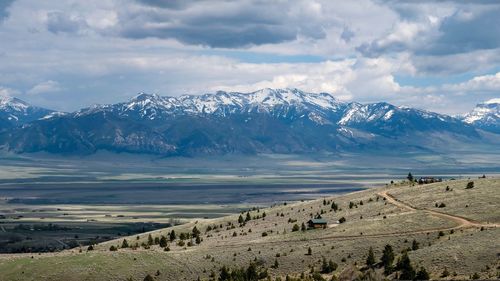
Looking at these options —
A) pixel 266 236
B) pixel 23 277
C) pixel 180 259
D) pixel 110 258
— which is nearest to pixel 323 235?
pixel 266 236

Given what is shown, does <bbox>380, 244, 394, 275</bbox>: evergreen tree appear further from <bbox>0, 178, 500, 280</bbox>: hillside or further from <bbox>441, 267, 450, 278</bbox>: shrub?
<bbox>441, 267, 450, 278</bbox>: shrub

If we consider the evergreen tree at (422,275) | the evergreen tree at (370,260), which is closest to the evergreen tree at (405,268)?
the evergreen tree at (422,275)

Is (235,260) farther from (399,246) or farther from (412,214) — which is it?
(412,214)

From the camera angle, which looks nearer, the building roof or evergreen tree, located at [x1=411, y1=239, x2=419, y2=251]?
evergreen tree, located at [x1=411, y1=239, x2=419, y2=251]

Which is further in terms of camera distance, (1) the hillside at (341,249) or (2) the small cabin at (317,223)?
(2) the small cabin at (317,223)

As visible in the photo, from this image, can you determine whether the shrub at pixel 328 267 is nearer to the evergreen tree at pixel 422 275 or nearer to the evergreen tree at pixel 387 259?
the evergreen tree at pixel 387 259

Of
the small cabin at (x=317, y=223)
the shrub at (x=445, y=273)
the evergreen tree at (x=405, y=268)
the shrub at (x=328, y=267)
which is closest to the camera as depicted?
the shrub at (x=445, y=273)

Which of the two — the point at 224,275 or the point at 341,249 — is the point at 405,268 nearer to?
the point at 341,249

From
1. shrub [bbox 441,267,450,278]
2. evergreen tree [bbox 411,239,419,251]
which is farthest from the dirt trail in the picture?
shrub [bbox 441,267,450,278]
